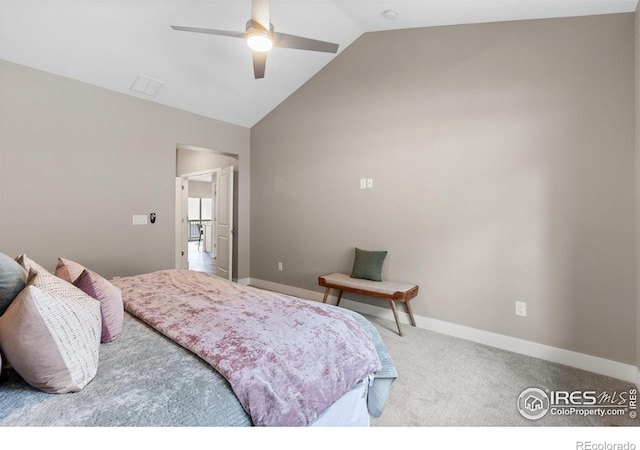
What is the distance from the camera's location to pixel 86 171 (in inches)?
127

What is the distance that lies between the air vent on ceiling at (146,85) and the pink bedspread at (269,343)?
2583mm

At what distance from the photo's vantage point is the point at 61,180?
306 centimetres

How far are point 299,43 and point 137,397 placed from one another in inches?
92.8

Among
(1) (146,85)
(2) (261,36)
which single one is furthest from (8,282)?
(1) (146,85)

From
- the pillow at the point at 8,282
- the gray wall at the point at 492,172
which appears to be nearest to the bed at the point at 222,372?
the pillow at the point at 8,282

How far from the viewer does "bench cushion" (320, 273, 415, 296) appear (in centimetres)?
297

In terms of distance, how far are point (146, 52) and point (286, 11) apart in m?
1.50

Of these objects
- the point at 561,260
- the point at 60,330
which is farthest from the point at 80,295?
the point at 561,260

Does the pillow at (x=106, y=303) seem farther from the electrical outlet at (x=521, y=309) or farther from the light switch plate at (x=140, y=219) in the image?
the electrical outlet at (x=521, y=309)

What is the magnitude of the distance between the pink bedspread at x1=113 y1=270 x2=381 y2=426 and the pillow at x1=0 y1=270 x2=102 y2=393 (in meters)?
0.37

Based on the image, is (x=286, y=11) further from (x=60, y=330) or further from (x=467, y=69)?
(x=60, y=330)

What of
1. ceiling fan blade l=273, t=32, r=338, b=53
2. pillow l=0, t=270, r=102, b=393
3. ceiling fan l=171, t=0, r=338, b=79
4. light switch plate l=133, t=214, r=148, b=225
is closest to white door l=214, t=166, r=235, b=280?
light switch plate l=133, t=214, r=148, b=225

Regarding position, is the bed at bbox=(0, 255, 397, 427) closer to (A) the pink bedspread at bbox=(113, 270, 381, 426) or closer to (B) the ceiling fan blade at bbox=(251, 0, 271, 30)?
(A) the pink bedspread at bbox=(113, 270, 381, 426)

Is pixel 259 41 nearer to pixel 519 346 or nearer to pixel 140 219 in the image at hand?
pixel 140 219
